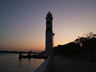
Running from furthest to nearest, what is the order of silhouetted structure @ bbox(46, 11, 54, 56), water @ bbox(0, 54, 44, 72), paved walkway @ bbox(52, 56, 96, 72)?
silhouetted structure @ bbox(46, 11, 54, 56)
water @ bbox(0, 54, 44, 72)
paved walkway @ bbox(52, 56, 96, 72)

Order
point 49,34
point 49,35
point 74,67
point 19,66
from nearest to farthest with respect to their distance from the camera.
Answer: point 74,67 → point 19,66 → point 49,35 → point 49,34

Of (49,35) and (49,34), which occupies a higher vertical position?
(49,34)

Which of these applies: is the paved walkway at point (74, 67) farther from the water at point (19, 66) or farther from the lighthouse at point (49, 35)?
the lighthouse at point (49, 35)

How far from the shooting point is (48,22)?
71938 mm

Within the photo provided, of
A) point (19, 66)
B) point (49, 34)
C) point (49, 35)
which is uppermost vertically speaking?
point (49, 34)

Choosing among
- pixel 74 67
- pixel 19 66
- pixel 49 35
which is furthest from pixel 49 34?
pixel 74 67

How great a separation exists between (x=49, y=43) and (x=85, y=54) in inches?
1149

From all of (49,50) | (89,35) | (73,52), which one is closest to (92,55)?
(89,35)

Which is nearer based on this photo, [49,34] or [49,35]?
[49,35]

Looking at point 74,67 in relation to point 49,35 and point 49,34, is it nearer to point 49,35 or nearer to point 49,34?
point 49,35

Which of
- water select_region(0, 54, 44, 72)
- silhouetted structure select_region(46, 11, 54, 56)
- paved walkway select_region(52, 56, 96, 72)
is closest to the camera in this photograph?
paved walkway select_region(52, 56, 96, 72)

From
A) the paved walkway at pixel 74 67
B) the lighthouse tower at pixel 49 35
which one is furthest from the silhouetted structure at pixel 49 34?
the paved walkway at pixel 74 67

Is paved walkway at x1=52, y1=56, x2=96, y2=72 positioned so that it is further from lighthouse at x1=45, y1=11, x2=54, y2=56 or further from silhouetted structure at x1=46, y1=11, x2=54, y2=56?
silhouetted structure at x1=46, y1=11, x2=54, y2=56

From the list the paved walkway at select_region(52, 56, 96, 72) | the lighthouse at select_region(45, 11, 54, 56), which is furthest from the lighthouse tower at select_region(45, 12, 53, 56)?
the paved walkway at select_region(52, 56, 96, 72)
